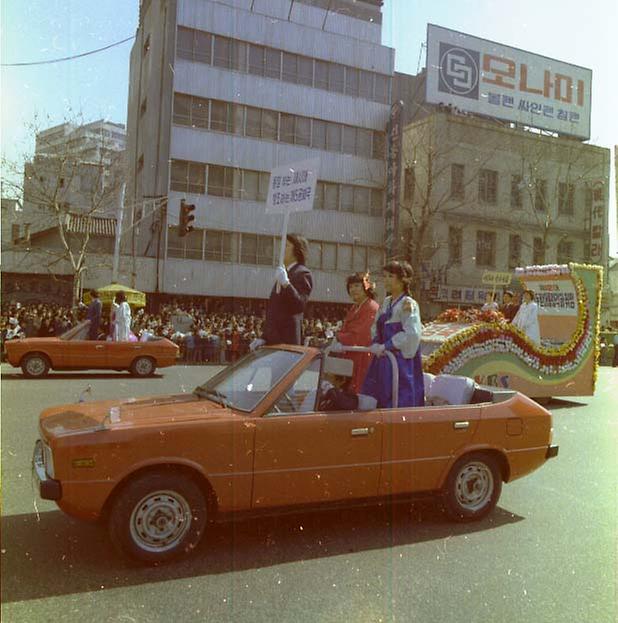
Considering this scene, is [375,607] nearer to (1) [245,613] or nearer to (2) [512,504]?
(1) [245,613]

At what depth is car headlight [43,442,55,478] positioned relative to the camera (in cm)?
352

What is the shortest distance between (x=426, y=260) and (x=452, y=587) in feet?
88.2

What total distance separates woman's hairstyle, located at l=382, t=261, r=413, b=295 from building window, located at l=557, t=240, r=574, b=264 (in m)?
28.9

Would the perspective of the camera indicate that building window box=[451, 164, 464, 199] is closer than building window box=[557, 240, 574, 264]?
Yes

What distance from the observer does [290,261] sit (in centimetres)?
554

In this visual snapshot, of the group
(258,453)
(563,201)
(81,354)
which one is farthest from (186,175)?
(258,453)

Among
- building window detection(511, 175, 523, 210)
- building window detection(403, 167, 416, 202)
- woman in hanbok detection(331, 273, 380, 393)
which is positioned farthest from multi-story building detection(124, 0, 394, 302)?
woman in hanbok detection(331, 273, 380, 393)

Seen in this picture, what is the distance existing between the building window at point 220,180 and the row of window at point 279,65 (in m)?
4.17

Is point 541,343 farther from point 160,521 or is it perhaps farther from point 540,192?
point 540,192

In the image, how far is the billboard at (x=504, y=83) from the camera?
32.1 meters

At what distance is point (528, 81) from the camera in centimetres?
3416

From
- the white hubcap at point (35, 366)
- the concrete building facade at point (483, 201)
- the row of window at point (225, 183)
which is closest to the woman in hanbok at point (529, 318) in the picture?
the white hubcap at point (35, 366)

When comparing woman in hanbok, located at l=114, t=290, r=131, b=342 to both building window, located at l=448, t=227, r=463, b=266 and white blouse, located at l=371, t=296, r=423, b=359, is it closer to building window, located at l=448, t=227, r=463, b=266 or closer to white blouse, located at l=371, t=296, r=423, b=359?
white blouse, located at l=371, t=296, r=423, b=359

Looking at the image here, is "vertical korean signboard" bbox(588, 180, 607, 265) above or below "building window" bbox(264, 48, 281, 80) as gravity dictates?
below
